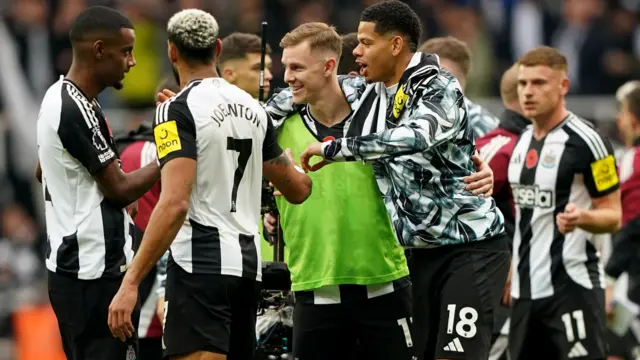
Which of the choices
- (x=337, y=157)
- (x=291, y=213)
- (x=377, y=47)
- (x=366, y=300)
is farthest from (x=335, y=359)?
(x=377, y=47)

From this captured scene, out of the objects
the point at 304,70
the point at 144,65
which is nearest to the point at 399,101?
the point at 304,70

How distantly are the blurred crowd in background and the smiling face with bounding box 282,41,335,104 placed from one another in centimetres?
884

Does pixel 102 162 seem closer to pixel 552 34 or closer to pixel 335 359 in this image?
pixel 335 359

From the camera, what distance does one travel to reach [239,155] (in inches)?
267

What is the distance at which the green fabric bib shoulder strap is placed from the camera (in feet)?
25.0

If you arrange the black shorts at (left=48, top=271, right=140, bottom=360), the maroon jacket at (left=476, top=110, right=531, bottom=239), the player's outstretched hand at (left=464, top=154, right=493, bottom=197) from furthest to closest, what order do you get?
the maroon jacket at (left=476, top=110, right=531, bottom=239) → the player's outstretched hand at (left=464, top=154, right=493, bottom=197) → the black shorts at (left=48, top=271, right=140, bottom=360)

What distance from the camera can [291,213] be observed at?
7738mm

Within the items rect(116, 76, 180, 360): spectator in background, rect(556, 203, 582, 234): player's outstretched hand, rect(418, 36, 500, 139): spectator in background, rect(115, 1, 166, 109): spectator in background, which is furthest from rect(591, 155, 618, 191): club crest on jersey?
rect(115, 1, 166, 109): spectator in background

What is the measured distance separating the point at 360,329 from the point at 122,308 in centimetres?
171

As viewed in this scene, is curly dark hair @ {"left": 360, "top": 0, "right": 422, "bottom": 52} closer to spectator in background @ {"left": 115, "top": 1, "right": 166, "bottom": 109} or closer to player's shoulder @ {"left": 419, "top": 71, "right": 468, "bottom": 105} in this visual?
player's shoulder @ {"left": 419, "top": 71, "right": 468, "bottom": 105}

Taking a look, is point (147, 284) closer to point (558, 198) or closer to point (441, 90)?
point (558, 198)

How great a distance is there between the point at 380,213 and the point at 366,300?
1.69 feet

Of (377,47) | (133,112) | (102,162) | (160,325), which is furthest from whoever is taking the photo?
(133,112)

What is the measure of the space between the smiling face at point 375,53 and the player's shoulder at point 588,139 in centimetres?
202
